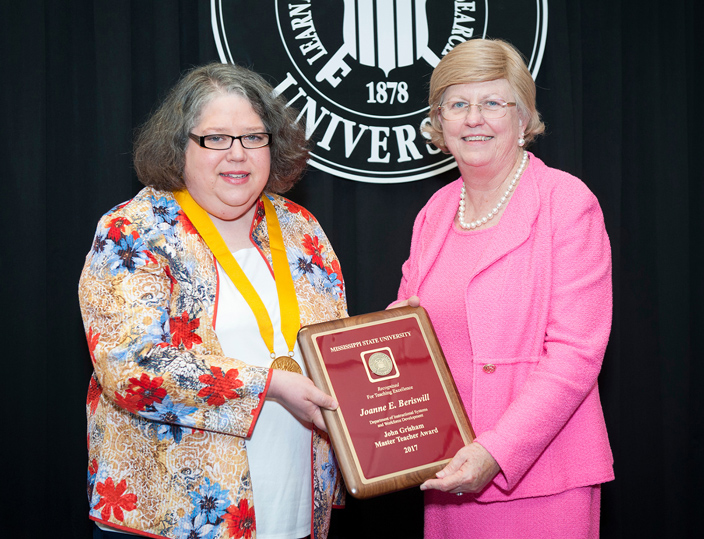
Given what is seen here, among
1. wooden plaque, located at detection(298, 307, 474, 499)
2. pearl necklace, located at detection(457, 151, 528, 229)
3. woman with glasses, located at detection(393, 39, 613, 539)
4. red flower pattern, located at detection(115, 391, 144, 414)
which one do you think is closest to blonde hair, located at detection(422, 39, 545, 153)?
woman with glasses, located at detection(393, 39, 613, 539)

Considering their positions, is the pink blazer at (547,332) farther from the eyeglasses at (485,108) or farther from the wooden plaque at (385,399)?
the eyeglasses at (485,108)

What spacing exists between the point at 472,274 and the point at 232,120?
0.68 meters

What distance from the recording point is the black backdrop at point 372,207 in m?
2.12

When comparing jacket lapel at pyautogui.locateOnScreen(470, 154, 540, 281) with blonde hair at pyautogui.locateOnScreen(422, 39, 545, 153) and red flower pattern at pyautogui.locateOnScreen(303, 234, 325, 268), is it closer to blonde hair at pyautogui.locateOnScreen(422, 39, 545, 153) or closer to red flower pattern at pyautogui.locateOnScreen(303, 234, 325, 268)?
blonde hair at pyautogui.locateOnScreen(422, 39, 545, 153)

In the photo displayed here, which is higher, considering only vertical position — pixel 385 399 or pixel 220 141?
pixel 220 141

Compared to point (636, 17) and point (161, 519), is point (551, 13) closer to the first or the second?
point (636, 17)

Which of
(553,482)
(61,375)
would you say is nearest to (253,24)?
(61,375)

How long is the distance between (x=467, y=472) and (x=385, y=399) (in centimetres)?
23

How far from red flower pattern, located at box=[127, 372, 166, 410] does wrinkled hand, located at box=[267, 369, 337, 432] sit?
0.76ft

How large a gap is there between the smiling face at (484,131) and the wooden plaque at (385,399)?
0.45 meters

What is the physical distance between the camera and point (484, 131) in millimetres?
1681

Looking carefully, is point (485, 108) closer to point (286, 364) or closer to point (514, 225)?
point (514, 225)

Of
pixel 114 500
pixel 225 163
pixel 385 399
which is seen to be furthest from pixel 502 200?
pixel 114 500

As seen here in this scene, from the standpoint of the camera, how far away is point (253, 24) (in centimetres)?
225
